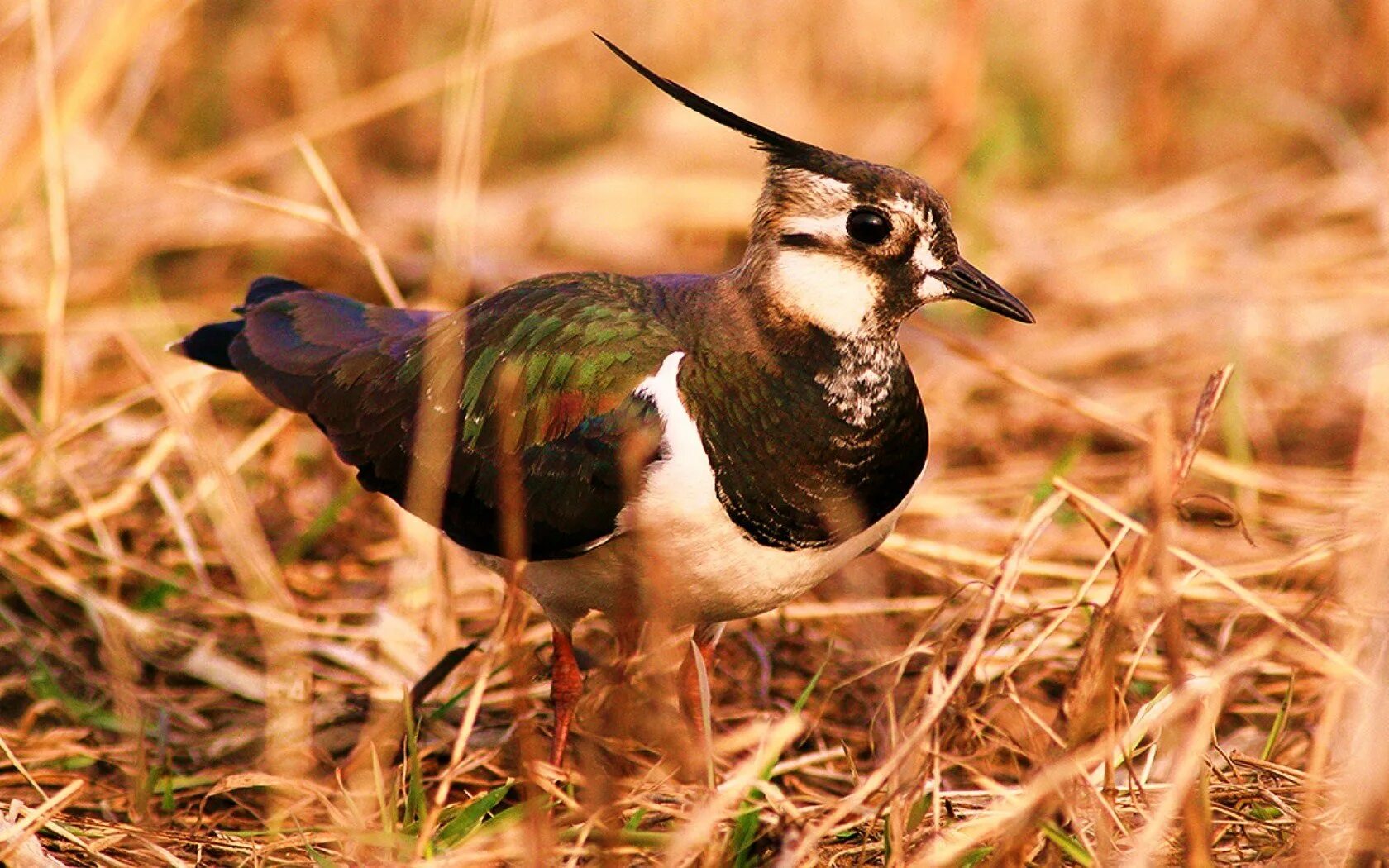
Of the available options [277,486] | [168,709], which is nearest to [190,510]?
[277,486]

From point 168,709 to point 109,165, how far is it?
3053 millimetres

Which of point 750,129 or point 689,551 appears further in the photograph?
point 750,129

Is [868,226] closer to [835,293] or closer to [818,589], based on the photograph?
[835,293]

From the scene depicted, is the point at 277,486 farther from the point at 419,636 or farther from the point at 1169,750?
the point at 1169,750

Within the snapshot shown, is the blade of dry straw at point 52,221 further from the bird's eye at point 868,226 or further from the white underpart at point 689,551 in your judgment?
the bird's eye at point 868,226

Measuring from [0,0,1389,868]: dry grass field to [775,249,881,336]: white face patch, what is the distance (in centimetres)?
60

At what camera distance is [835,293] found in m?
3.53

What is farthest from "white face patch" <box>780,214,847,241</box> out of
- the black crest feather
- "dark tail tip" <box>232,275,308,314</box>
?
"dark tail tip" <box>232,275,308,314</box>

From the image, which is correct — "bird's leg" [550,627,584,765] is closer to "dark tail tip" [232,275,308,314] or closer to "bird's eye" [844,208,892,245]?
"bird's eye" [844,208,892,245]

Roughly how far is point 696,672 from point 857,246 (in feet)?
3.73

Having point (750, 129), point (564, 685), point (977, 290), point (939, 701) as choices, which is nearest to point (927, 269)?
point (977, 290)

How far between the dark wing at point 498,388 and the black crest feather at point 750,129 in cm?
47

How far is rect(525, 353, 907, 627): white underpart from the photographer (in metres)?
3.34

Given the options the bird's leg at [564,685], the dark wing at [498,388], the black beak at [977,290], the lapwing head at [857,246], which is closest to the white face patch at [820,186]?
the lapwing head at [857,246]
